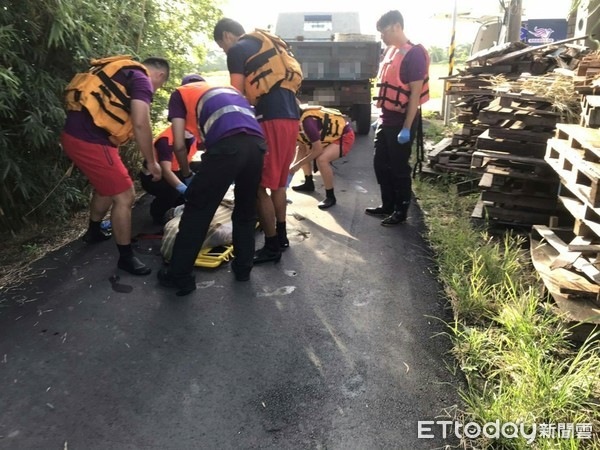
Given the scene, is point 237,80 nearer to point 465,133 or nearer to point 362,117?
point 465,133

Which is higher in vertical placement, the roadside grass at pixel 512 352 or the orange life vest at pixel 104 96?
the orange life vest at pixel 104 96

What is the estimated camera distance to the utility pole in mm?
7961

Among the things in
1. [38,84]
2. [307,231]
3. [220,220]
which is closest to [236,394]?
[220,220]

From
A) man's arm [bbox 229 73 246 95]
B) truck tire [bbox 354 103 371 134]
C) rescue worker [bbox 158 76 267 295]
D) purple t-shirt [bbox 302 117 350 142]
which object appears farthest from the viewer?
truck tire [bbox 354 103 371 134]

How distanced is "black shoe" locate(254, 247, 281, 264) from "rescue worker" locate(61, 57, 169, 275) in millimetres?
939

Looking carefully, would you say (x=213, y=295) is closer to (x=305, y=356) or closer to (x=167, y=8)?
(x=305, y=356)

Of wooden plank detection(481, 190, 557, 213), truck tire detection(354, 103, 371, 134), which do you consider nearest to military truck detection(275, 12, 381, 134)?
truck tire detection(354, 103, 371, 134)

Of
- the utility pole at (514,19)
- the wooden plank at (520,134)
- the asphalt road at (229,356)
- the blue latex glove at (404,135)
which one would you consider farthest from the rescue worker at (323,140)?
the utility pole at (514,19)

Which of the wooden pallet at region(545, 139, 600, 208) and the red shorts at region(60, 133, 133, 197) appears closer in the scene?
the wooden pallet at region(545, 139, 600, 208)

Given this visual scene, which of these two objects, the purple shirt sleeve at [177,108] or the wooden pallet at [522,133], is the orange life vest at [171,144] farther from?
the wooden pallet at [522,133]

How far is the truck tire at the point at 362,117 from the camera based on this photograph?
974 centimetres

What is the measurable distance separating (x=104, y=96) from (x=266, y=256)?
1776 millimetres

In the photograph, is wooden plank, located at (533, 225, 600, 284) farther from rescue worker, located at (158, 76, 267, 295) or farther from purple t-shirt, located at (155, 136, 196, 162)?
purple t-shirt, located at (155, 136, 196, 162)

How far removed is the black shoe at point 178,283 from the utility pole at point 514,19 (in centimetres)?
766
